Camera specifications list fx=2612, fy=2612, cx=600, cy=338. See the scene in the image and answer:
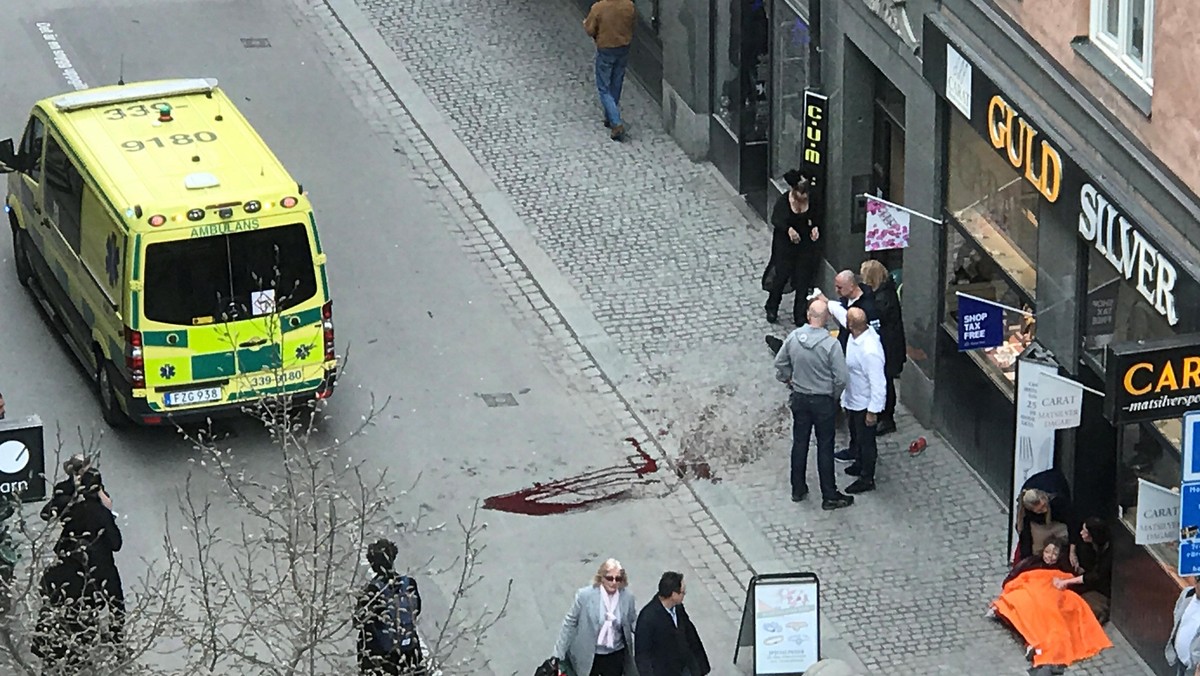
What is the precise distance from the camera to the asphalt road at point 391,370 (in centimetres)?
2038

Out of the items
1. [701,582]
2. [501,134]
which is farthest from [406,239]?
[701,582]

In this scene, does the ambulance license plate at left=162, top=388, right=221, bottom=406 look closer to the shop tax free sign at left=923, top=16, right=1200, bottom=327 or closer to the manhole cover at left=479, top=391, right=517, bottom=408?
the manhole cover at left=479, top=391, right=517, bottom=408

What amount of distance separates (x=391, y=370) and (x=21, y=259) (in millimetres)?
3793

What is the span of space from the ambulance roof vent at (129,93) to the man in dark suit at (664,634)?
7.80 meters

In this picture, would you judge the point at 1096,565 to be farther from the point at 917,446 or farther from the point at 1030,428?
the point at 917,446

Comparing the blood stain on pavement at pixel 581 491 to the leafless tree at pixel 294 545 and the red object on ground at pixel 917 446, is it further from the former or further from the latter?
the red object on ground at pixel 917 446

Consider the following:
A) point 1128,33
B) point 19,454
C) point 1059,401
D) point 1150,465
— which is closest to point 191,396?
point 19,454

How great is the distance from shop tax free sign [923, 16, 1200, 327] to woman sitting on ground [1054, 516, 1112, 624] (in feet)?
6.45

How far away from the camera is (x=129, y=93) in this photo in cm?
2288

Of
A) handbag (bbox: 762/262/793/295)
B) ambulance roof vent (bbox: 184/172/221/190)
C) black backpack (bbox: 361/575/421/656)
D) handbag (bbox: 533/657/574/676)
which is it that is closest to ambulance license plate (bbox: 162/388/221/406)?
ambulance roof vent (bbox: 184/172/221/190)

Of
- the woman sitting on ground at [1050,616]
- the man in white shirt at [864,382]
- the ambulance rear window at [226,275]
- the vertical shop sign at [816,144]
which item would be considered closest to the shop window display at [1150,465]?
the woman sitting on ground at [1050,616]

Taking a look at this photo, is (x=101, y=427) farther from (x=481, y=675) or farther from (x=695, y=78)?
(x=695, y=78)

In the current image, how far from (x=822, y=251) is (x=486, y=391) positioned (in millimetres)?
3465

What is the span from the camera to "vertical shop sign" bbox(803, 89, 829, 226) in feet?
76.3
